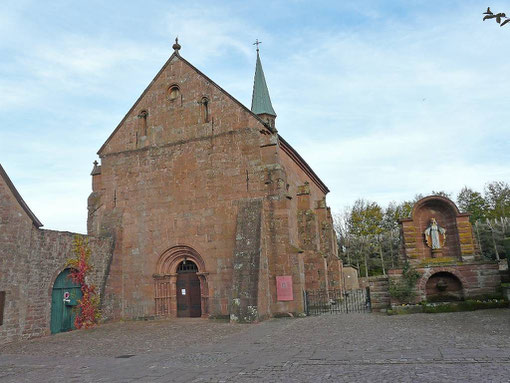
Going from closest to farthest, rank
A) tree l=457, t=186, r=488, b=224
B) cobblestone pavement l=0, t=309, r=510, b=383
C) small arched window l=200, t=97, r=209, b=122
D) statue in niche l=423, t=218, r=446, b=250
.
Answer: cobblestone pavement l=0, t=309, r=510, b=383 < statue in niche l=423, t=218, r=446, b=250 < small arched window l=200, t=97, r=209, b=122 < tree l=457, t=186, r=488, b=224

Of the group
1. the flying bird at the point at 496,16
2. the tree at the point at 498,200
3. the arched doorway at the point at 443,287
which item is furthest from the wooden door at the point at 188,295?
the tree at the point at 498,200

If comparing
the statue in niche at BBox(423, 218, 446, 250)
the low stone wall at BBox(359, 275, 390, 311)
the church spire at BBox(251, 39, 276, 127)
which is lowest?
the low stone wall at BBox(359, 275, 390, 311)

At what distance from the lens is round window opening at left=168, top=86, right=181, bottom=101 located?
71.4 ft

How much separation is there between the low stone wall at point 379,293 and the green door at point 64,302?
12555 millimetres

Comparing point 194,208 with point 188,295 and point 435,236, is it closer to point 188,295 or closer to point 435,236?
Result: point 188,295

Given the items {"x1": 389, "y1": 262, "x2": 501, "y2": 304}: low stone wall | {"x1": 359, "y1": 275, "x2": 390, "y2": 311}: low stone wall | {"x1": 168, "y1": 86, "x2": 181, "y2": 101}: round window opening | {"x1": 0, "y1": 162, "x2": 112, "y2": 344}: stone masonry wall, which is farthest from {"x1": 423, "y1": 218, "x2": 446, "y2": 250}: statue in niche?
{"x1": 0, "y1": 162, "x2": 112, "y2": 344}: stone masonry wall

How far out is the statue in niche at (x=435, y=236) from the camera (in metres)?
18.5

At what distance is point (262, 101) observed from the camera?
116 ft

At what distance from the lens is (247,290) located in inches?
661

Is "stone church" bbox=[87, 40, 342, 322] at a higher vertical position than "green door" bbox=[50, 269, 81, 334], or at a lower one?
higher

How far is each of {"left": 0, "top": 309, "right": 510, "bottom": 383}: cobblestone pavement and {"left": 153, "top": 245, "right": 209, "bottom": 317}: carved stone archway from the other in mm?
3807

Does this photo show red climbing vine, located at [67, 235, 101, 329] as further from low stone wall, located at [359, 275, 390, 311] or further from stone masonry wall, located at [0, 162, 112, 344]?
low stone wall, located at [359, 275, 390, 311]

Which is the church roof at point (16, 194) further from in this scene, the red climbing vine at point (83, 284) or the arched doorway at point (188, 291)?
the arched doorway at point (188, 291)

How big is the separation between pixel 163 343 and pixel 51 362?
311cm
